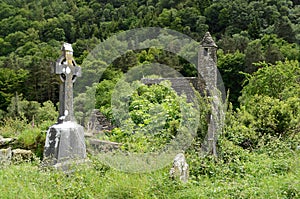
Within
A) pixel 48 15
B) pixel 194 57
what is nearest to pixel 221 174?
pixel 194 57

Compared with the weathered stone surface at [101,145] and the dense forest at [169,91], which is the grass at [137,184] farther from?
the weathered stone surface at [101,145]

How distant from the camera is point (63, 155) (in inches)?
267

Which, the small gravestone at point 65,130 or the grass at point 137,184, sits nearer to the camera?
the grass at point 137,184

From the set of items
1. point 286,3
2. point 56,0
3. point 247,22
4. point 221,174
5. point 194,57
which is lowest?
point 221,174

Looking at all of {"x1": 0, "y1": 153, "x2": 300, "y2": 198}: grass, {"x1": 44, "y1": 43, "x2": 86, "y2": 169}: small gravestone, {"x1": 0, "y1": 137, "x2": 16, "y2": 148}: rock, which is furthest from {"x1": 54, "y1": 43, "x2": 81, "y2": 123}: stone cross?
{"x1": 0, "y1": 137, "x2": 16, "y2": 148}: rock

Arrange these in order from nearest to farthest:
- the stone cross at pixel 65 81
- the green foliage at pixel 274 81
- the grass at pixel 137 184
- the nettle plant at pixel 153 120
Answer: the grass at pixel 137 184, the stone cross at pixel 65 81, the nettle plant at pixel 153 120, the green foliage at pixel 274 81

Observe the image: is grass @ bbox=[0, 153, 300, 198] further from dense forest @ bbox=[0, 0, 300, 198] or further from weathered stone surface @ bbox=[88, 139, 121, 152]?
weathered stone surface @ bbox=[88, 139, 121, 152]

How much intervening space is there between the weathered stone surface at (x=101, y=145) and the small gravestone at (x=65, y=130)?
0.68 metres

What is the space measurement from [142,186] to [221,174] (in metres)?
1.69

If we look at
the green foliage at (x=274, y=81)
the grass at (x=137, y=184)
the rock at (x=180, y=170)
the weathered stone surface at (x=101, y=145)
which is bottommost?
the grass at (x=137, y=184)

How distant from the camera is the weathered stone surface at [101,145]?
7.86 metres

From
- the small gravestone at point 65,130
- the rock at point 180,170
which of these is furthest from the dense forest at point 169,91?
the small gravestone at point 65,130

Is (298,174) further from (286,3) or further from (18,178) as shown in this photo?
(286,3)

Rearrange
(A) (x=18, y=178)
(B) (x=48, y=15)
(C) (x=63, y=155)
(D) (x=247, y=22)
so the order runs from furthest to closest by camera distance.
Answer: (B) (x=48, y=15), (D) (x=247, y=22), (C) (x=63, y=155), (A) (x=18, y=178)
